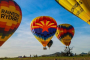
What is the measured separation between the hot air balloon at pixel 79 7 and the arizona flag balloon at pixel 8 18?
692 centimetres

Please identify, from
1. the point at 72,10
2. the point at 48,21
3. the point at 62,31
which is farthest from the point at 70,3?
the point at 62,31

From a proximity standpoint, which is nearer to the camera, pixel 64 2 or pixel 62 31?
pixel 64 2

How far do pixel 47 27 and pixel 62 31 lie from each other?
6.83 metres

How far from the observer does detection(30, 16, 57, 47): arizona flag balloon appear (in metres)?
30.9

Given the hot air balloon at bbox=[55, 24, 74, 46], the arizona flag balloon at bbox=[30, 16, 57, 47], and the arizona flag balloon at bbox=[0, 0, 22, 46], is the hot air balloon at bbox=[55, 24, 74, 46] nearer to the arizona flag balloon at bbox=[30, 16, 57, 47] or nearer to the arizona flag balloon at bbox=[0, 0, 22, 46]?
the arizona flag balloon at bbox=[30, 16, 57, 47]

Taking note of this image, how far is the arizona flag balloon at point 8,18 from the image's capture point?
2105cm

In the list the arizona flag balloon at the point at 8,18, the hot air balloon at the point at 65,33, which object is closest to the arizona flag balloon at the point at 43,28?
the hot air balloon at the point at 65,33

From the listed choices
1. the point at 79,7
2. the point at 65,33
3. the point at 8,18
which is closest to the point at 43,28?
the point at 65,33

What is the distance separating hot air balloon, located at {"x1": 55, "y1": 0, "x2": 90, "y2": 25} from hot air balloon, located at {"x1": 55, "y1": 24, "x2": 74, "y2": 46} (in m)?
16.5

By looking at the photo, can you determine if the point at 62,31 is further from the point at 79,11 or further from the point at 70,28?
the point at 79,11

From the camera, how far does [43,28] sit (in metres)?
31.3

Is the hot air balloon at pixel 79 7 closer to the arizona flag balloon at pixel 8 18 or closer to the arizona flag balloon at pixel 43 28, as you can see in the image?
the arizona flag balloon at pixel 8 18

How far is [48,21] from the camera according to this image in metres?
31.5

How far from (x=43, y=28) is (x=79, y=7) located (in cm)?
1406
